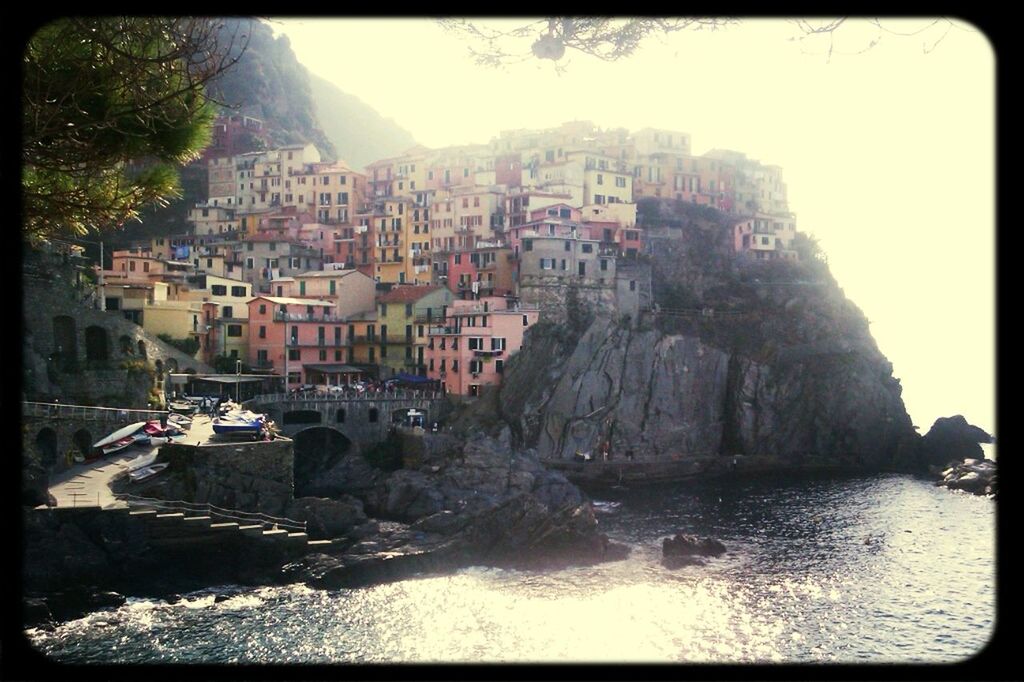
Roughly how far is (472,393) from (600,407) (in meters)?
5.30

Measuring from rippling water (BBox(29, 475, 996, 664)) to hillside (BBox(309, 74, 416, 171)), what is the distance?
83.5m

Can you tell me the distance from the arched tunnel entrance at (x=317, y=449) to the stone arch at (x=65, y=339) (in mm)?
7828

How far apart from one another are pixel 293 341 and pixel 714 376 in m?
18.8

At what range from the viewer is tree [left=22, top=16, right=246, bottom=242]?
4676mm

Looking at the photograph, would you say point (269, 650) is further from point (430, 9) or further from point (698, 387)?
point (698, 387)

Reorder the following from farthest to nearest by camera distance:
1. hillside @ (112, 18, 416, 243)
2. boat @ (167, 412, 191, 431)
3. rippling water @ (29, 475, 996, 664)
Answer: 1. hillside @ (112, 18, 416, 243)
2. boat @ (167, 412, 191, 431)
3. rippling water @ (29, 475, 996, 664)

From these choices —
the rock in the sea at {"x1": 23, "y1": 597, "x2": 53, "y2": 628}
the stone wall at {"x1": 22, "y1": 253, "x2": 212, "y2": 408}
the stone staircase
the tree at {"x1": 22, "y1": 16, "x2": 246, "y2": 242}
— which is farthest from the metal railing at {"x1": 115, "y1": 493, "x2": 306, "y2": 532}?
the tree at {"x1": 22, "y1": 16, "x2": 246, "y2": 242}

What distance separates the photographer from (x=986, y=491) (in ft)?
108

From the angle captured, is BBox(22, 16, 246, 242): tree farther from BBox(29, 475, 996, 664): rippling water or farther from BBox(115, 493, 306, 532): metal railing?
BBox(115, 493, 306, 532): metal railing

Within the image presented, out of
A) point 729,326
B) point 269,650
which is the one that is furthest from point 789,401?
point 269,650

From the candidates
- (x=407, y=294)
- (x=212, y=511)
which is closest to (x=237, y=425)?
(x=212, y=511)

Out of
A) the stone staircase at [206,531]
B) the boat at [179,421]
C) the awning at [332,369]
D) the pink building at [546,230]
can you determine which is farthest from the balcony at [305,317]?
the stone staircase at [206,531]

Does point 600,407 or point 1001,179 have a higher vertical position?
point 1001,179

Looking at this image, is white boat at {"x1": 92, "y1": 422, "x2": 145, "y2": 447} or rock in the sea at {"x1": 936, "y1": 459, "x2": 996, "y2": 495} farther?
rock in the sea at {"x1": 936, "y1": 459, "x2": 996, "y2": 495}
